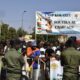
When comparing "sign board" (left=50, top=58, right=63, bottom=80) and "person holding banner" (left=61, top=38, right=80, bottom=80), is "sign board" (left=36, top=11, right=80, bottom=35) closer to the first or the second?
"sign board" (left=50, top=58, right=63, bottom=80)

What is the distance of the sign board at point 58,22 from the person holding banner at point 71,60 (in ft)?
23.1

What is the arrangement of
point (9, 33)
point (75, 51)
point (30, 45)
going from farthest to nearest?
point (9, 33) → point (30, 45) → point (75, 51)

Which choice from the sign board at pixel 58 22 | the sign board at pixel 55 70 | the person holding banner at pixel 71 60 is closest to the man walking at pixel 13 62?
the person holding banner at pixel 71 60

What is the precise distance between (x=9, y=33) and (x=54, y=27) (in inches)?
3105

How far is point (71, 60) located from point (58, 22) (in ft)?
24.0

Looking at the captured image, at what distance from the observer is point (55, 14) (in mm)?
18719

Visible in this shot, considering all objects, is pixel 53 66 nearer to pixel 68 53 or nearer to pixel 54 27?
pixel 68 53

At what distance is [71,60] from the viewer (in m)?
11.3

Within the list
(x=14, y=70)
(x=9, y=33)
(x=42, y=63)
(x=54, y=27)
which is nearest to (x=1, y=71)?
(x=14, y=70)

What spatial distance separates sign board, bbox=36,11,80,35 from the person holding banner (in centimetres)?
703

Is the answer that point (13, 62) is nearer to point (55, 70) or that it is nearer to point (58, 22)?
point (55, 70)

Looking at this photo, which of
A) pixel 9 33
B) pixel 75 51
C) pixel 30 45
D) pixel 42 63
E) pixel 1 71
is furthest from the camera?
pixel 9 33

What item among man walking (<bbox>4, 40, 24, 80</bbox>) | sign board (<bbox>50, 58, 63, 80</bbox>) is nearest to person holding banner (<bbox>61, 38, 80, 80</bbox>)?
man walking (<bbox>4, 40, 24, 80</bbox>)

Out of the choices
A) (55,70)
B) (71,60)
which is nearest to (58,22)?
(55,70)
